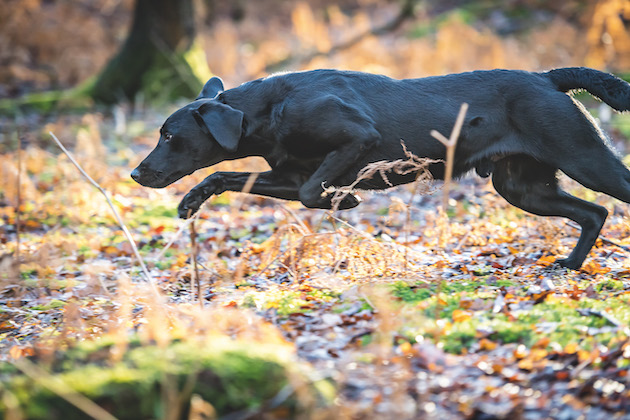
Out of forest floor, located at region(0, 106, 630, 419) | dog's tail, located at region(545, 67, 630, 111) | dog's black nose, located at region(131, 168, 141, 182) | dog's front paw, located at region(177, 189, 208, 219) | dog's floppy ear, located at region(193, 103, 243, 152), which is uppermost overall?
dog's tail, located at region(545, 67, 630, 111)

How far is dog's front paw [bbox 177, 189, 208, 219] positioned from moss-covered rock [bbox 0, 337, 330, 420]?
224cm

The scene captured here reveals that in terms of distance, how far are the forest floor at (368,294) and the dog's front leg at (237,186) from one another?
205 millimetres

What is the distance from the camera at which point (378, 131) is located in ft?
17.9

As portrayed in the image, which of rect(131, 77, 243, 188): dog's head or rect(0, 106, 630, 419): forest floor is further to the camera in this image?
rect(131, 77, 243, 188): dog's head

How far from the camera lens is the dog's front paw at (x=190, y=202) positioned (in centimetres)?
542

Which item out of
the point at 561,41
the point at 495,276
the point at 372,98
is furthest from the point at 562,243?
the point at 561,41

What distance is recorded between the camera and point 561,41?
15.0 metres

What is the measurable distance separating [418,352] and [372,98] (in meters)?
2.53

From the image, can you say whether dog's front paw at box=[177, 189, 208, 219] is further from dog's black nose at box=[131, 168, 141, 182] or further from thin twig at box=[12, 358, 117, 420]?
thin twig at box=[12, 358, 117, 420]

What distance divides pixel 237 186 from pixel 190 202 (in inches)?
16.4

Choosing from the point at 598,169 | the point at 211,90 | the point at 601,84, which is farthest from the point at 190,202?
the point at 601,84

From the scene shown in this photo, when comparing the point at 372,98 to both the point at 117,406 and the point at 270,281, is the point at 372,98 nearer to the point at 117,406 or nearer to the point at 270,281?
the point at 270,281

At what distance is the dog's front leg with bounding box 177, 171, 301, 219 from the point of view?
545 cm

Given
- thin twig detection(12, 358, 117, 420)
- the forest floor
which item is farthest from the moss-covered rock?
the forest floor
